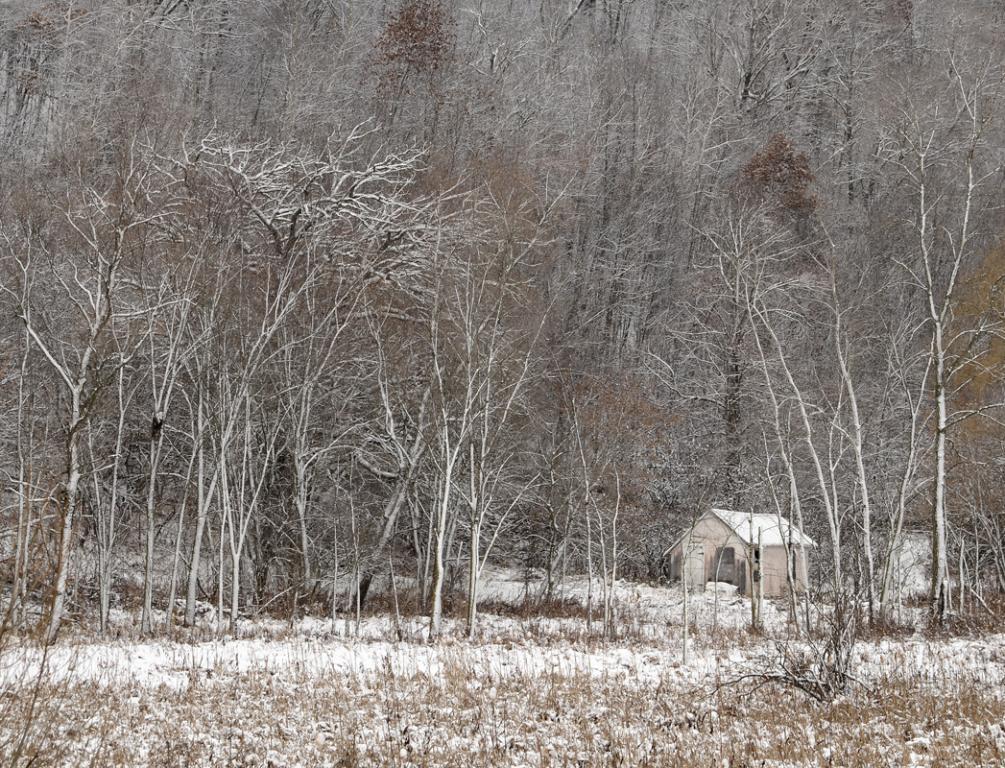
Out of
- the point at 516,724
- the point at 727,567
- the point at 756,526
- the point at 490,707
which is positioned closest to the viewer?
the point at 516,724

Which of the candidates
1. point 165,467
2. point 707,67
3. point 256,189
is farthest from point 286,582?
point 707,67

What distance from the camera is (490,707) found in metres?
8.09

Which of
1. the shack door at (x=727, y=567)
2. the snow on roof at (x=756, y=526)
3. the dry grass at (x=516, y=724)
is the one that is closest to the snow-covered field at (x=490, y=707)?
the dry grass at (x=516, y=724)

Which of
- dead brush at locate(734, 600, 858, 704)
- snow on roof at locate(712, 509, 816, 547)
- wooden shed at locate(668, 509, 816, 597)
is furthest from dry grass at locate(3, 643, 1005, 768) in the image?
wooden shed at locate(668, 509, 816, 597)

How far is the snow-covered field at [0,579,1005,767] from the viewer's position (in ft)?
20.8

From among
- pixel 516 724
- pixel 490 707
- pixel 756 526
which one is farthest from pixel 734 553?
pixel 516 724

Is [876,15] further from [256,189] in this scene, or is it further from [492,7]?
[256,189]

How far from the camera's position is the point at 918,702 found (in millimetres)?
7574

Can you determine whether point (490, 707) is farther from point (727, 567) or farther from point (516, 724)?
point (727, 567)

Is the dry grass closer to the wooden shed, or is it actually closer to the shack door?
the wooden shed

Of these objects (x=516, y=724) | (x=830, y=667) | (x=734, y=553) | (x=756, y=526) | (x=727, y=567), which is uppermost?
(x=756, y=526)

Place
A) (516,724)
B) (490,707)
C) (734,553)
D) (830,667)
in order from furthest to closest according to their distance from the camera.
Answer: (734,553) → (490,707) → (830,667) → (516,724)

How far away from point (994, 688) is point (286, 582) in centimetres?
1381

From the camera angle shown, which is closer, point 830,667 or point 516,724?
point 516,724
